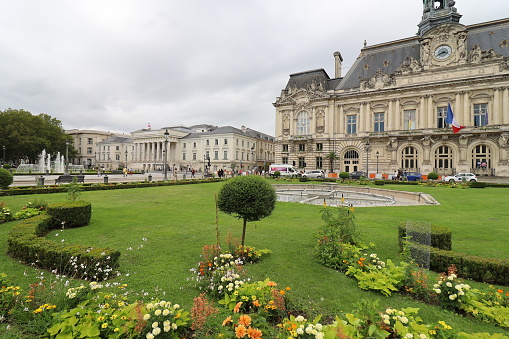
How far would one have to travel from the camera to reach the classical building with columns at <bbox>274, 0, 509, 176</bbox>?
3641cm

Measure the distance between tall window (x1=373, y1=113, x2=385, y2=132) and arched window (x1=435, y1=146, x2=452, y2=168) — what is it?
903 centimetres

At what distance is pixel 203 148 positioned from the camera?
74.7 m

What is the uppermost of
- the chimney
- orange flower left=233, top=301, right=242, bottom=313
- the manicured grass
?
the chimney

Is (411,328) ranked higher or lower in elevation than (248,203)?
lower

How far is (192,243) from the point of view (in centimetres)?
709

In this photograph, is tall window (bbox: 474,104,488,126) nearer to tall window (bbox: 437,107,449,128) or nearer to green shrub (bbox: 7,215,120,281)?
tall window (bbox: 437,107,449,128)

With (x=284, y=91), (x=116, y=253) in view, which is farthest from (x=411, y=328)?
A: (x=284, y=91)

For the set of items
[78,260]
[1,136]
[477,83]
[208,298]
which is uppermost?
[477,83]

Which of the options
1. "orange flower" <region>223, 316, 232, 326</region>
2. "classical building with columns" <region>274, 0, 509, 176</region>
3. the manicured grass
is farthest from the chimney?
"orange flower" <region>223, 316, 232, 326</region>

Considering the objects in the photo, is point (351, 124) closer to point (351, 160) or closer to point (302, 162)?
point (351, 160)

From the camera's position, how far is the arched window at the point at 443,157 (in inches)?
1524

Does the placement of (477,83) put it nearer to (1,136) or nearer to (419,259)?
(419,259)

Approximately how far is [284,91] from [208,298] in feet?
171

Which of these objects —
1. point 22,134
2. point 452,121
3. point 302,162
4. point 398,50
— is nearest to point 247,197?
point 452,121
